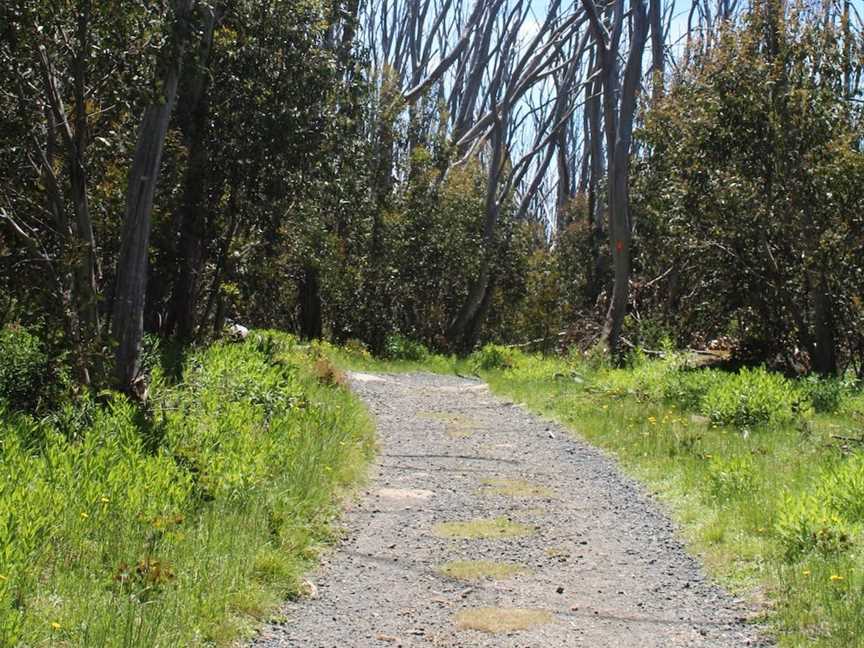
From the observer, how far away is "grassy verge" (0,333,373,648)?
4027 mm

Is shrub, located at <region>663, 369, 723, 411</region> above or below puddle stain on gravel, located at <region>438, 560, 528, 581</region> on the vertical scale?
above

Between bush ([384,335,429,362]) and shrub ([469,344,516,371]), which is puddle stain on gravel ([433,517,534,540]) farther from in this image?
bush ([384,335,429,362])

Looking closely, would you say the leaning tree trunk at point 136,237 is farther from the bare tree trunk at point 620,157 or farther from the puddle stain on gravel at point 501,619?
the bare tree trunk at point 620,157

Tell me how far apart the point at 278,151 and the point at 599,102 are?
→ 842 inches

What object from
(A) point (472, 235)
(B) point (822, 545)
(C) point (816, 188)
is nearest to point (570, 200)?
(A) point (472, 235)

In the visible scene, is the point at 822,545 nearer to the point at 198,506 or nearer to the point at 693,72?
the point at 198,506

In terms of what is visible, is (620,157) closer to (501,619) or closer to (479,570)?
(479,570)

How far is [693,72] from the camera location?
17469 mm

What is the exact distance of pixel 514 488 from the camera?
26.8ft

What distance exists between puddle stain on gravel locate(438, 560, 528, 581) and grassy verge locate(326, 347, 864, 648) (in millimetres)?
1161

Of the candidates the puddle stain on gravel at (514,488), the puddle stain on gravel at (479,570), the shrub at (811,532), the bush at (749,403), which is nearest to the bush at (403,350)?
the bush at (749,403)

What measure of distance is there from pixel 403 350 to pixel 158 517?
62.2 feet

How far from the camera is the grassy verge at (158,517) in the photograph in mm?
4027

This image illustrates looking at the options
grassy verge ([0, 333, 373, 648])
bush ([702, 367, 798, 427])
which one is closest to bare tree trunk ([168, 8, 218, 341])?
grassy verge ([0, 333, 373, 648])
